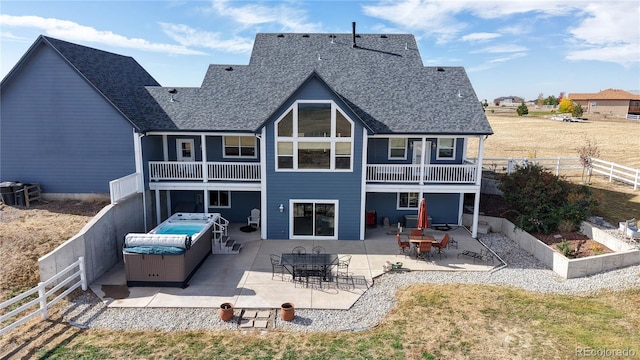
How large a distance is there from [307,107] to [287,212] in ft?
16.4

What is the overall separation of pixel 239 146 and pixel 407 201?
30.9 ft

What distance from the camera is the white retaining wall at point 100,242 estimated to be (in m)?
11.9

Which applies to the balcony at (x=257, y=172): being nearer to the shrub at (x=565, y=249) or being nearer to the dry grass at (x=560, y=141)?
the shrub at (x=565, y=249)

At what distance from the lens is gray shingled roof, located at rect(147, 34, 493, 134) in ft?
58.5

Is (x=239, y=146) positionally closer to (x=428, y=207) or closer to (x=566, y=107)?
(x=428, y=207)

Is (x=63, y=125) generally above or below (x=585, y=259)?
above

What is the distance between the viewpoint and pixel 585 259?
13.6m

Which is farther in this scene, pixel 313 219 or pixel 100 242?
pixel 313 219

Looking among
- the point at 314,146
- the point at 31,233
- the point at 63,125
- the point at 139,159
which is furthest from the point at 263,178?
the point at 63,125

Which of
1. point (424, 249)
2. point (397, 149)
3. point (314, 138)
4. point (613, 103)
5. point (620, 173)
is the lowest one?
point (424, 249)

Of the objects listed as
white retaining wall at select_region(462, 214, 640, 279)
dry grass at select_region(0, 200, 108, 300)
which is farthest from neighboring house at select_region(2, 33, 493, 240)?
white retaining wall at select_region(462, 214, 640, 279)

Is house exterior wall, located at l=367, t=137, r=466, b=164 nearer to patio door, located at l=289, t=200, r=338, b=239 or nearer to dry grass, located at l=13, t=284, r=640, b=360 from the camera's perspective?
patio door, located at l=289, t=200, r=338, b=239

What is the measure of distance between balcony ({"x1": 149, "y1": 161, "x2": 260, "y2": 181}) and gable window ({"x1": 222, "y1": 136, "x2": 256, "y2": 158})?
4.60 feet

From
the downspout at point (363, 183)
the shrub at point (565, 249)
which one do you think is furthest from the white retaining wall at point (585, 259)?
the downspout at point (363, 183)
